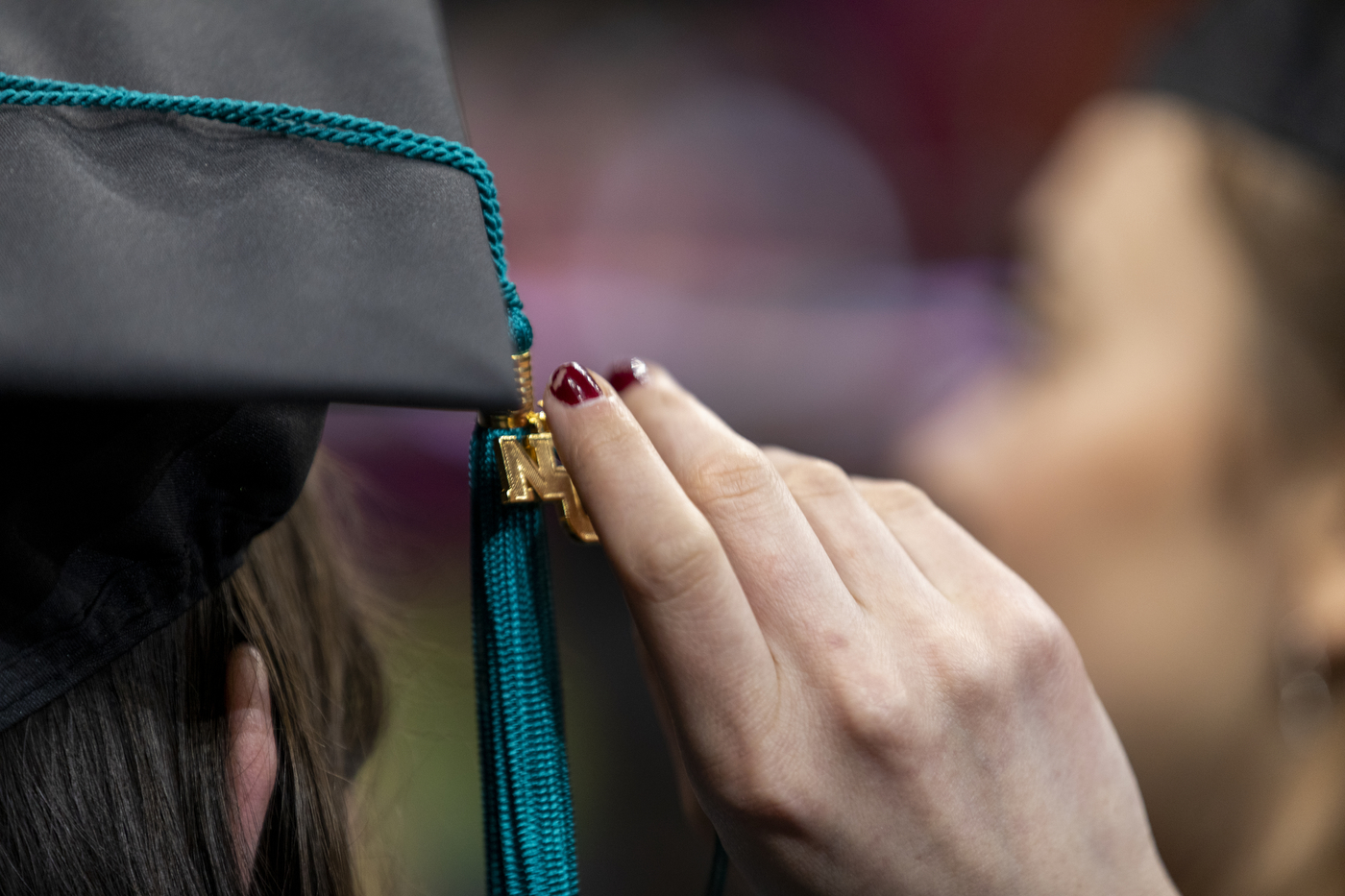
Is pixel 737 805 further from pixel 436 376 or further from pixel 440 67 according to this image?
pixel 440 67

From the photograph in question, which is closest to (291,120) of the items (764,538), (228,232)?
(228,232)

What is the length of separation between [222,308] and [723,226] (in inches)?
86.3

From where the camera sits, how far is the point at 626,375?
0.48 meters

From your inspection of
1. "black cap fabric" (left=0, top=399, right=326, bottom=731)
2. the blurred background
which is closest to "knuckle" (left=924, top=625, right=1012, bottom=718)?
"black cap fabric" (left=0, top=399, right=326, bottom=731)

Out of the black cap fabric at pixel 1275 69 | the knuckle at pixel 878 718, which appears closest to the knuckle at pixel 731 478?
the knuckle at pixel 878 718

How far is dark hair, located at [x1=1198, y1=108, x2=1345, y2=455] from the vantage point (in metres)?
0.89

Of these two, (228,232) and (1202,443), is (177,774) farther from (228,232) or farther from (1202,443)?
(1202,443)

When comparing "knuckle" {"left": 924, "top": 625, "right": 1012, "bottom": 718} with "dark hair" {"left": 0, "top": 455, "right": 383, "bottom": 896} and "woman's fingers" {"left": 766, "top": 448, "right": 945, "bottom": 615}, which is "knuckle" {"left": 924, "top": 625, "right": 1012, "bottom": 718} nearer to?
"woman's fingers" {"left": 766, "top": 448, "right": 945, "bottom": 615}

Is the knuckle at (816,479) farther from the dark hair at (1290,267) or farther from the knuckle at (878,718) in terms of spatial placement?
the dark hair at (1290,267)

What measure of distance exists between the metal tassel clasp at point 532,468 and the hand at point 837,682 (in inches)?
1.2

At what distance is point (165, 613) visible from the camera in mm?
371

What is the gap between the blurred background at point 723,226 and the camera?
199cm

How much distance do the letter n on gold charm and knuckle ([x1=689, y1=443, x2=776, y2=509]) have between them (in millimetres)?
60

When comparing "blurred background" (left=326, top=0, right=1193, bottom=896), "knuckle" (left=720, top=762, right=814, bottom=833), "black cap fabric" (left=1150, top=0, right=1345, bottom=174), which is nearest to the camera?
"knuckle" (left=720, top=762, right=814, bottom=833)
